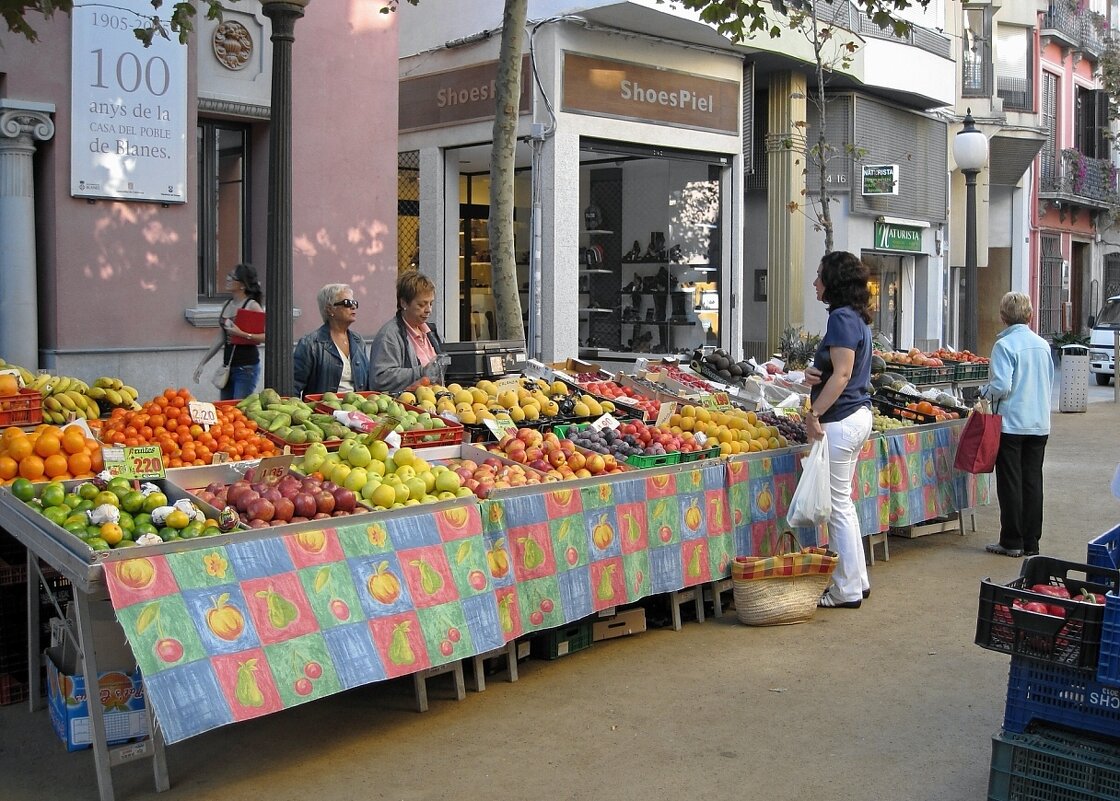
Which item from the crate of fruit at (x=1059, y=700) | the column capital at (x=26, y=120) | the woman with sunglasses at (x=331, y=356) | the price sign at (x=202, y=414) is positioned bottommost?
the crate of fruit at (x=1059, y=700)

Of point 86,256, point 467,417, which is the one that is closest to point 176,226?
point 86,256

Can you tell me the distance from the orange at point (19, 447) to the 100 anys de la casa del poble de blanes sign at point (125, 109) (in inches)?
213

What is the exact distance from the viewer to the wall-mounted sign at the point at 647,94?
1434cm

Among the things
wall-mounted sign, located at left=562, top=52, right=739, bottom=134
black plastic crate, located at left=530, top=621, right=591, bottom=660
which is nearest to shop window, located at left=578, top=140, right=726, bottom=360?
wall-mounted sign, located at left=562, top=52, right=739, bottom=134

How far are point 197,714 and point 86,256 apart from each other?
7.15 meters

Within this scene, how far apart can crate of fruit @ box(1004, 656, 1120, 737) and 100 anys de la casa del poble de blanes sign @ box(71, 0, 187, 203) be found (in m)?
8.84

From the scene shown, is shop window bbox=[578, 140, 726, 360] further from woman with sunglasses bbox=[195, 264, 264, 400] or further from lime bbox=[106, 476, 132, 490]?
lime bbox=[106, 476, 132, 490]

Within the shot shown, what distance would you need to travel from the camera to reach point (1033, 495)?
8.30 m

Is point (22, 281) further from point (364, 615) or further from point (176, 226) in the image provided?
point (364, 615)

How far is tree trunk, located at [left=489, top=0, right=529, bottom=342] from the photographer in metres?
9.78

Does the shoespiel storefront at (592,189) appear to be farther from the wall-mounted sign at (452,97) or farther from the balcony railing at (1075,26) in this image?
the balcony railing at (1075,26)

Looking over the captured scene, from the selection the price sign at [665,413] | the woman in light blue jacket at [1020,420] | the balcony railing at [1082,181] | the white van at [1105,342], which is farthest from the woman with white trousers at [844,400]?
the balcony railing at [1082,181]

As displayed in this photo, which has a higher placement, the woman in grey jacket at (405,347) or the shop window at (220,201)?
the shop window at (220,201)

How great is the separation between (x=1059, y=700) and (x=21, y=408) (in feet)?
17.3
